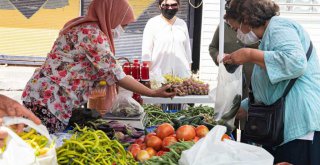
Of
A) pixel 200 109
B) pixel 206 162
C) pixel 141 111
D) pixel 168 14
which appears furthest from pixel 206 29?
pixel 206 162

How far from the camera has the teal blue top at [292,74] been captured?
3.04 metres

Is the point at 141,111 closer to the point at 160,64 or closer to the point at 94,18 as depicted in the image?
the point at 94,18

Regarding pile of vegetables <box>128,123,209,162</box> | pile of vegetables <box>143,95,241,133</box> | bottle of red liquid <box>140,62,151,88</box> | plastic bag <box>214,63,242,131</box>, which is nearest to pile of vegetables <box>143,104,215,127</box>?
pile of vegetables <box>143,95,241,133</box>

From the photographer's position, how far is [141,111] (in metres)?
4.12

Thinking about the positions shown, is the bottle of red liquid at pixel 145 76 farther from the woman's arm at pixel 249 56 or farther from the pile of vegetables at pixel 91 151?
the pile of vegetables at pixel 91 151

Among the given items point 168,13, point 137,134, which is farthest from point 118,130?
point 168,13

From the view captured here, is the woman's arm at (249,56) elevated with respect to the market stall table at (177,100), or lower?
elevated

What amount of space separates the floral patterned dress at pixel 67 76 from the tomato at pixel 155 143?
2.48 ft

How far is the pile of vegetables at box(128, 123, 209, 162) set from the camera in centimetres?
295

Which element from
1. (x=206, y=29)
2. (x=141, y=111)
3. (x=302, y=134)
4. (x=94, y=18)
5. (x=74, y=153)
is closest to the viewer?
(x=74, y=153)

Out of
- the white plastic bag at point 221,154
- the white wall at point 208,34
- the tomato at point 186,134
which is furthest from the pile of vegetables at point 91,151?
the white wall at point 208,34

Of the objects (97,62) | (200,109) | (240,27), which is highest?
(240,27)

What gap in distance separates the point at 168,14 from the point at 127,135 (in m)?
3.54

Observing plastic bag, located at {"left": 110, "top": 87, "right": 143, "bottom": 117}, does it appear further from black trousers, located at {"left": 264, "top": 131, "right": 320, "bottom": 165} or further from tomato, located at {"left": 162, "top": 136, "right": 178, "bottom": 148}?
black trousers, located at {"left": 264, "top": 131, "right": 320, "bottom": 165}
